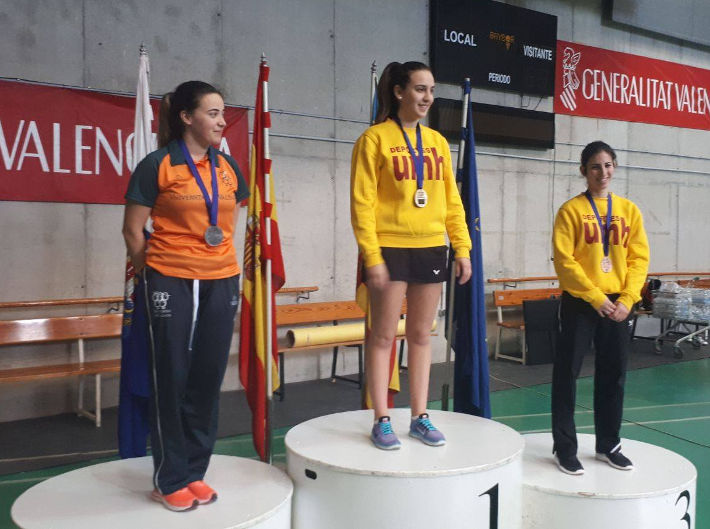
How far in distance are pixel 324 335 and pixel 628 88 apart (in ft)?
16.8

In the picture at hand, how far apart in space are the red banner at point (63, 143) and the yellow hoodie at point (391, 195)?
2.79 meters

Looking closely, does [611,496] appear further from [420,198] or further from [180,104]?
[180,104]

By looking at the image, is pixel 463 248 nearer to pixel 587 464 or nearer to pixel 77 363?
pixel 587 464

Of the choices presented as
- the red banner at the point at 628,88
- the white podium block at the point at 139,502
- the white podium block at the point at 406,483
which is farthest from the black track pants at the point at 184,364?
the red banner at the point at 628,88

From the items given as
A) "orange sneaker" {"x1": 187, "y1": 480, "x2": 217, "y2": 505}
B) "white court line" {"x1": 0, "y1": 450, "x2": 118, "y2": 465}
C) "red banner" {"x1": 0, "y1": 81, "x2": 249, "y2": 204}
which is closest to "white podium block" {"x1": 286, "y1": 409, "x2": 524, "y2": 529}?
"orange sneaker" {"x1": 187, "y1": 480, "x2": 217, "y2": 505}

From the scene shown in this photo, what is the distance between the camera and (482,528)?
230 centimetres

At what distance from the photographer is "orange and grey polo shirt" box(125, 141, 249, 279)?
198 centimetres

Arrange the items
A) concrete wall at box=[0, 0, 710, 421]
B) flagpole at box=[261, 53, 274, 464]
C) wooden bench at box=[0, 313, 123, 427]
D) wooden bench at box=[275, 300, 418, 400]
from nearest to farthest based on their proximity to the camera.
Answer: flagpole at box=[261, 53, 274, 464]
wooden bench at box=[0, 313, 123, 427]
concrete wall at box=[0, 0, 710, 421]
wooden bench at box=[275, 300, 418, 400]

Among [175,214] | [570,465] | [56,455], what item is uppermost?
[175,214]

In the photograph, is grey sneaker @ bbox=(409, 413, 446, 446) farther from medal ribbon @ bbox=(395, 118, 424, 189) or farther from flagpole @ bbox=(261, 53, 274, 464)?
medal ribbon @ bbox=(395, 118, 424, 189)

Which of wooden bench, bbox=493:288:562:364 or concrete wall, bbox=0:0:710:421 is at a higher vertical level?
concrete wall, bbox=0:0:710:421

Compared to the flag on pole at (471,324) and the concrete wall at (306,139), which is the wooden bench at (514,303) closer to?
the concrete wall at (306,139)

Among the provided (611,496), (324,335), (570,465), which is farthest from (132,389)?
(324,335)

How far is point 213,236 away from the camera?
2029 mm
